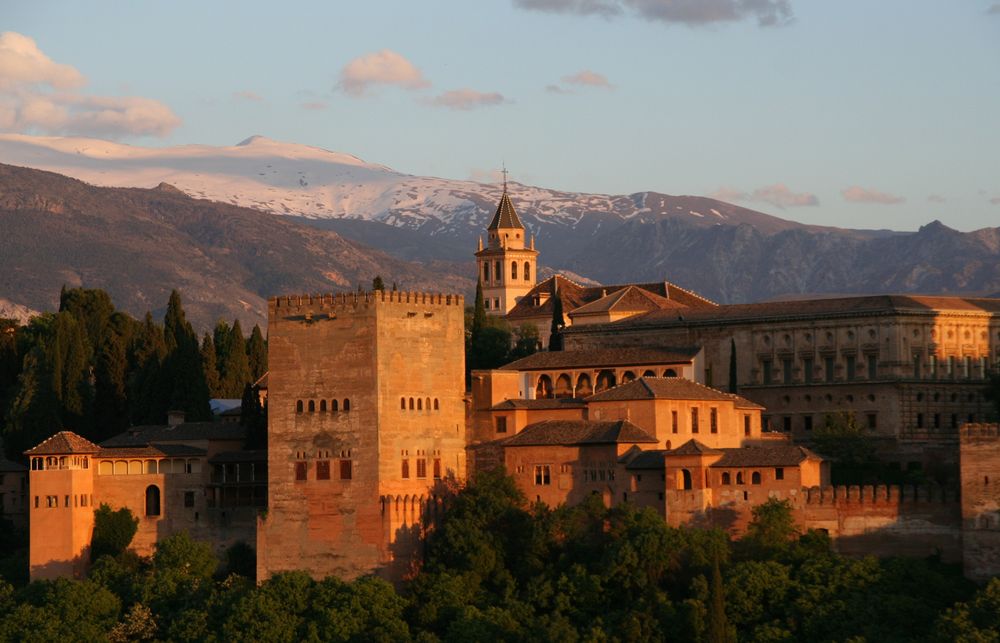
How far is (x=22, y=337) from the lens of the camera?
10600 cm

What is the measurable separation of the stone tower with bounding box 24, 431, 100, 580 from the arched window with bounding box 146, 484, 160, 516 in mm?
1950

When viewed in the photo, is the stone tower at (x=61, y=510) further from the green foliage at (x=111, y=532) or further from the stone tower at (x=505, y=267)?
the stone tower at (x=505, y=267)

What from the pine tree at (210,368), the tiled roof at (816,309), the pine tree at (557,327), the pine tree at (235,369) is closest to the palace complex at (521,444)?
the tiled roof at (816,309)

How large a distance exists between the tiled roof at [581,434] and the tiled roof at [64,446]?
49.3 feet

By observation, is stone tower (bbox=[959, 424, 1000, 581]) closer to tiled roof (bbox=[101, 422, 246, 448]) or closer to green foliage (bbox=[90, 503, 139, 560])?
tiled roof (bbox=[101, 422, 246, 448])

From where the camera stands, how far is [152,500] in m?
82.4

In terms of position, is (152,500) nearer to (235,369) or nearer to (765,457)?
(235,369)

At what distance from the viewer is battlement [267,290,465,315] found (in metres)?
78.3

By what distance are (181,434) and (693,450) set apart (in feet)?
67.8

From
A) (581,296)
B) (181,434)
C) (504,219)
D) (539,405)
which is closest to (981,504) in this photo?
(539,405)

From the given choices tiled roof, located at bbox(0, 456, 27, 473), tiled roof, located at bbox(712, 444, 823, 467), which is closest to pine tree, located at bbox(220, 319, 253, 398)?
tiled roof, located at bbox(0, 456, 27, 473)

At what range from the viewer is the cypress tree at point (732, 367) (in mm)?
92750

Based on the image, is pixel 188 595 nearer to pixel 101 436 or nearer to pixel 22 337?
pixel 101 436

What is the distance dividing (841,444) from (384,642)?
69.1 ft
